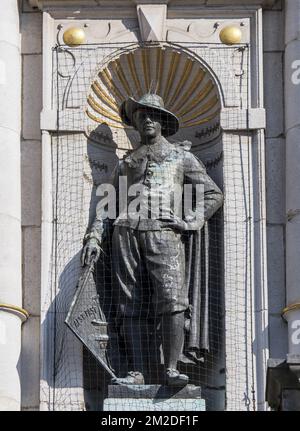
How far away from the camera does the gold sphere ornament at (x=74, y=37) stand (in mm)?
20688

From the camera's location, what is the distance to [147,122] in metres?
20.3

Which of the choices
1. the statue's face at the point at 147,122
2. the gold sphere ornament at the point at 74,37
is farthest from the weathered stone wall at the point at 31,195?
the statue's face at the point at 147,122

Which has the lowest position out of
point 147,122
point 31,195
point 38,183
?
point 31,195

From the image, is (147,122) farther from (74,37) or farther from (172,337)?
(172,337)

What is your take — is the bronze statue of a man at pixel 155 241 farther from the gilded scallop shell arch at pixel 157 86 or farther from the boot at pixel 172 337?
the gilded scallop shell arch at pixel 157 86

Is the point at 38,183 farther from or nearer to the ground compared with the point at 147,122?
nearer to the ground

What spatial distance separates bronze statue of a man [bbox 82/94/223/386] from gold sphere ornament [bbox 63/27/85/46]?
31.1 inches

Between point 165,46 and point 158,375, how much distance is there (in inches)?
117

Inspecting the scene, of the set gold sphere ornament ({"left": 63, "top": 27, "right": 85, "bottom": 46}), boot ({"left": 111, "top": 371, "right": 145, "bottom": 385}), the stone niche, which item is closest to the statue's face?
the stone niche

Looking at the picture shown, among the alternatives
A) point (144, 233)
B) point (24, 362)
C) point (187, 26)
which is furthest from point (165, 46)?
point (24, 362)

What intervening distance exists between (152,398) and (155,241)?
137 centimetres

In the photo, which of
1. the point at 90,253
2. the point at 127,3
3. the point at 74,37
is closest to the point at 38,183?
the point at 90,253

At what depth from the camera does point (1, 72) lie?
2048cm

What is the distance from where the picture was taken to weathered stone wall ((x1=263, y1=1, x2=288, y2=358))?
1994 cm
